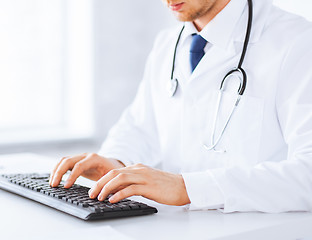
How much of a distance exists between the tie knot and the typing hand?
423 mm

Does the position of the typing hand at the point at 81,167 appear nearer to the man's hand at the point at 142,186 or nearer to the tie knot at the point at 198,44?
the man's hand at the point at 142,186

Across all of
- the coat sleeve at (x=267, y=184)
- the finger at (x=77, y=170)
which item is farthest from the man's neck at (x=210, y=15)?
the finger at (x=77, y=170)

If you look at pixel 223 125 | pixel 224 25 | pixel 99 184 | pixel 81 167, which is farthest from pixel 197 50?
pixel 99 184

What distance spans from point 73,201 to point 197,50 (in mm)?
703

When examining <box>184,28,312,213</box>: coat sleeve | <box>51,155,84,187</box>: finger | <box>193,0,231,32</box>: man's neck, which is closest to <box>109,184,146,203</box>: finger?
<box>184,28,312,213</box>: coat sleeve

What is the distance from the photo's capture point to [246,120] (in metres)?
1.31

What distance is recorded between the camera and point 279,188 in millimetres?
1050

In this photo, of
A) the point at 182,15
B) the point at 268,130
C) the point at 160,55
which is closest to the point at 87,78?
the point at 160,55

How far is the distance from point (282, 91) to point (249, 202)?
36cm

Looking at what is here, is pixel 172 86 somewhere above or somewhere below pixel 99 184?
above

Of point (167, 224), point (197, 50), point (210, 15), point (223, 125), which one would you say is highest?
point (210, 15)

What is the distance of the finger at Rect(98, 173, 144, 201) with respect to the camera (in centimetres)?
97

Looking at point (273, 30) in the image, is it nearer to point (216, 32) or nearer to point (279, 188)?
point (216, 32)

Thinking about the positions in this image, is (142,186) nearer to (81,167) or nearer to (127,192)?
(127,192)
